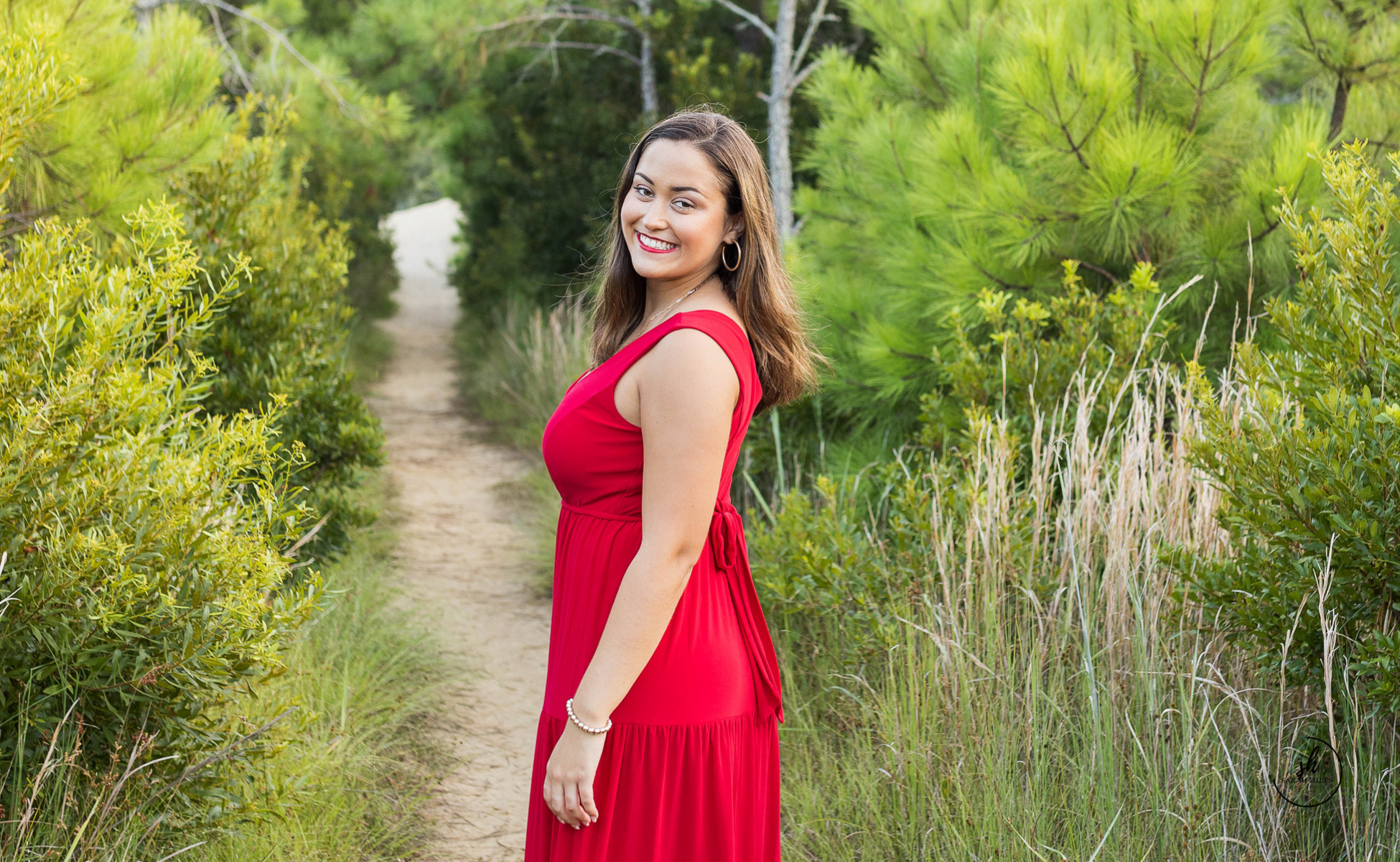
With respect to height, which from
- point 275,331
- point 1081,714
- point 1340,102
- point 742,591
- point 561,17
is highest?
point 561,17

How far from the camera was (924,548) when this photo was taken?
3.17 meters

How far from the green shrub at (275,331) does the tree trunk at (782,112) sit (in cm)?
257

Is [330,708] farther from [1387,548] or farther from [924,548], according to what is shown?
[1387,548]

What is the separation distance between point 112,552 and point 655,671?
1127mm

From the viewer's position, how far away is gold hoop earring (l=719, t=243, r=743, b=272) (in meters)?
1.79

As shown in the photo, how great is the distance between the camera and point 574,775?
1.57 meters

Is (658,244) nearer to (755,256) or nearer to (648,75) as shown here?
(755,256)

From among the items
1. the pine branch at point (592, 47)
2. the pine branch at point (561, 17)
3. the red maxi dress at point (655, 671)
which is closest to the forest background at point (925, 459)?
the red maxi dress at point (655, 671)

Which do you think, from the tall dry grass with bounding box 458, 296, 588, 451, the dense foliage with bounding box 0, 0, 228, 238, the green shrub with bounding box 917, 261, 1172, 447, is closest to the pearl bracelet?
the green shrub with bounding box 917, 261, 1172, 447

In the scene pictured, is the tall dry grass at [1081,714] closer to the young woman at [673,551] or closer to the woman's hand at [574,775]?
the young woman at [673,551]

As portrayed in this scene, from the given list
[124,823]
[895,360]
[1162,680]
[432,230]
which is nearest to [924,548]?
[1162,680]

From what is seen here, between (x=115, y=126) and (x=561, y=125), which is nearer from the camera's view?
(x=115, y=126)

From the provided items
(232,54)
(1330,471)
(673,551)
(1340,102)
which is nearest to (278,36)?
(232,54)

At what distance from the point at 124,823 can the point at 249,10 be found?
7.47 metres
